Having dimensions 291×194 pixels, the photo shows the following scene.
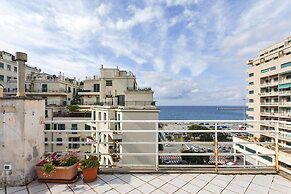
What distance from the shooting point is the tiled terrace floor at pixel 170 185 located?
8.93ft

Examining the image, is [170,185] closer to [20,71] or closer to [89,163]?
[89,163]

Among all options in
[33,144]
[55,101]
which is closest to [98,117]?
[55,101]

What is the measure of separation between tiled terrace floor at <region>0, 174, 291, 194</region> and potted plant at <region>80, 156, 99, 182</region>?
0.10m

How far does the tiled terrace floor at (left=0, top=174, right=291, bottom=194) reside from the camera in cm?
272

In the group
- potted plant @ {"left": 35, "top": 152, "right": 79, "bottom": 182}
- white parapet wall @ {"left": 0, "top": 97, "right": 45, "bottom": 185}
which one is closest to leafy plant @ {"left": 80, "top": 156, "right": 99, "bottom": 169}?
potted plant @ {"left": 35, "top": 152, "right": 79, "bottom": 182}

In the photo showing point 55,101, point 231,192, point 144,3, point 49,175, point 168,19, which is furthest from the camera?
point 55,101

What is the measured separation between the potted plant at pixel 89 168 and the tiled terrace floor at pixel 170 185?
0.10 meters

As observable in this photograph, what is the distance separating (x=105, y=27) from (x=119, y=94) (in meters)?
18.0

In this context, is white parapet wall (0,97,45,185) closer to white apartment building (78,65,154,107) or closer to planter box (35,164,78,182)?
planter box (35,164,78,182)

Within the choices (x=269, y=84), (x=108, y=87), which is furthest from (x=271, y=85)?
(x=108, y=87)

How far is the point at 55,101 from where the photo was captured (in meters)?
29.8

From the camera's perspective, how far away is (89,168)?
9.98 feet

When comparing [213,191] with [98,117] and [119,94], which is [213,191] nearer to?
[98,117]

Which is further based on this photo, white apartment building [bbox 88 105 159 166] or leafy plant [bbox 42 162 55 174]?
white apartment building [bbox 88 105 159 166]
